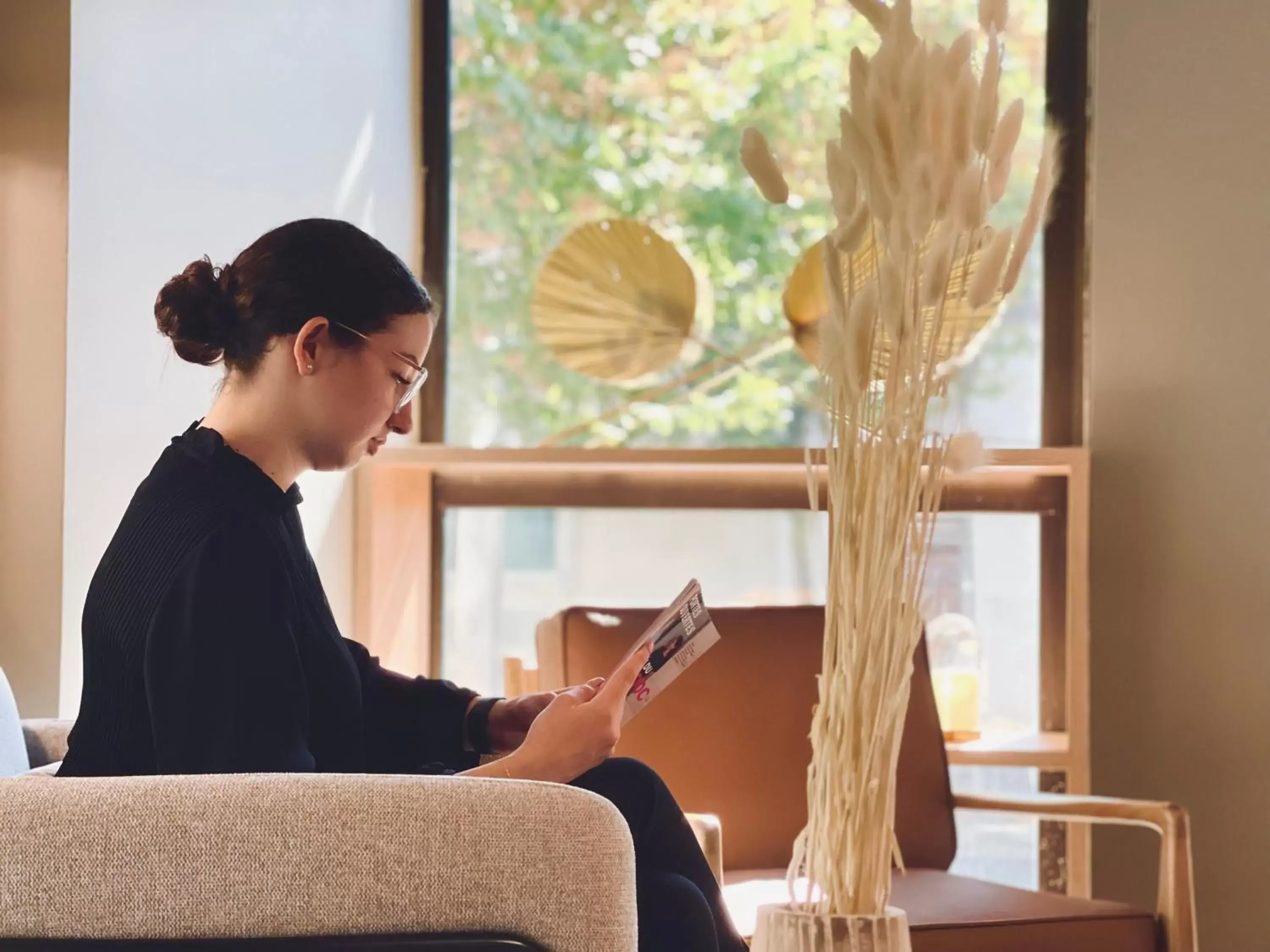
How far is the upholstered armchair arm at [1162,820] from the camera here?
2.00 metres

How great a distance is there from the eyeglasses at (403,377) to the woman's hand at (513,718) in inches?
16.0

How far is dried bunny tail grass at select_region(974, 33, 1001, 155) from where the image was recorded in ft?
3.28

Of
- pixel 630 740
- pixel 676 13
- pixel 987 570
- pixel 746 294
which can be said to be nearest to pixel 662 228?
pixel 746 294

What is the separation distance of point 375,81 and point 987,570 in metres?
1.70

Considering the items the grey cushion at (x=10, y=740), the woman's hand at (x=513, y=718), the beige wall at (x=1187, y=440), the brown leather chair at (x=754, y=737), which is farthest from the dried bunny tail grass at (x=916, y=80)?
the beige wall at (x=1187, y=440)

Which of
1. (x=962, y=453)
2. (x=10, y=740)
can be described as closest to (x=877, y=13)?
(x=962, y=453)

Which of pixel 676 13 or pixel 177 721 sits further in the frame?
pixel 676 13

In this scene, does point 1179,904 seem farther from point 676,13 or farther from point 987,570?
point 676,13

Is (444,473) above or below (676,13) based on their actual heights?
below

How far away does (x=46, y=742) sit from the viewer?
1776 mm

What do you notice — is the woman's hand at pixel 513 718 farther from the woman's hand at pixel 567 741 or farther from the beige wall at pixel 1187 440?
the beige wall at pixel 1187 440

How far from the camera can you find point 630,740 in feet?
7.86

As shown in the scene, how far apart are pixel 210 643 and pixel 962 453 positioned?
65 centimetres

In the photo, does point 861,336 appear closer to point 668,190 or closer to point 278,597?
point 278,597
